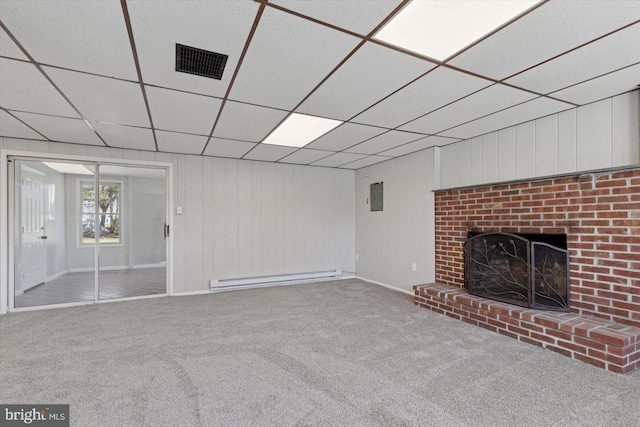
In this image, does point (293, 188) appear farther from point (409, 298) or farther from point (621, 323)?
point (621, 323)

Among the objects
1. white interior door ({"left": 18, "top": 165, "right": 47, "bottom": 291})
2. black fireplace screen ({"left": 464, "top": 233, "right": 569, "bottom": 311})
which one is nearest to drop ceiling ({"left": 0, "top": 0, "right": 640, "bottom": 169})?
white interior door ({"left": 18, "top": 165, "right": 47, "bottom": 291})

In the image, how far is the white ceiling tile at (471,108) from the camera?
276 cm

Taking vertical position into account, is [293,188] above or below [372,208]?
above

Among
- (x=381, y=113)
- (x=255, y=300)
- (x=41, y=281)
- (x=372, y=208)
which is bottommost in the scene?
(x=255, y=300)

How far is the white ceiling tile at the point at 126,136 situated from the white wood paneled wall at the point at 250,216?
283mm

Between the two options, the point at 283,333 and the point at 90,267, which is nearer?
the point at 283,333

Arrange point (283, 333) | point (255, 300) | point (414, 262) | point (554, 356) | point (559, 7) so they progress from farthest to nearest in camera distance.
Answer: point (414, 262), point (255, 300), point (283, 333), point (554, 356), point (559, 7)

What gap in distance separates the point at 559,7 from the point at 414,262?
378 centimetres

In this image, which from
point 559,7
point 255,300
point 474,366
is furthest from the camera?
point 255,300

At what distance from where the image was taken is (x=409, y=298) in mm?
4633

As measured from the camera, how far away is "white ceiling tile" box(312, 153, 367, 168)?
518 cm

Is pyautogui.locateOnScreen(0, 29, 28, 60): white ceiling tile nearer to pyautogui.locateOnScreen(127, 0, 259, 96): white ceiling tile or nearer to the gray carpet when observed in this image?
pyautogui.locateOnScreen(127, 0, 259, 96): white ceiling tile

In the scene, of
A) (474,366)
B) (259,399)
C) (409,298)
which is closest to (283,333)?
(259,399)

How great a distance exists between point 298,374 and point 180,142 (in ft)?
11.4
